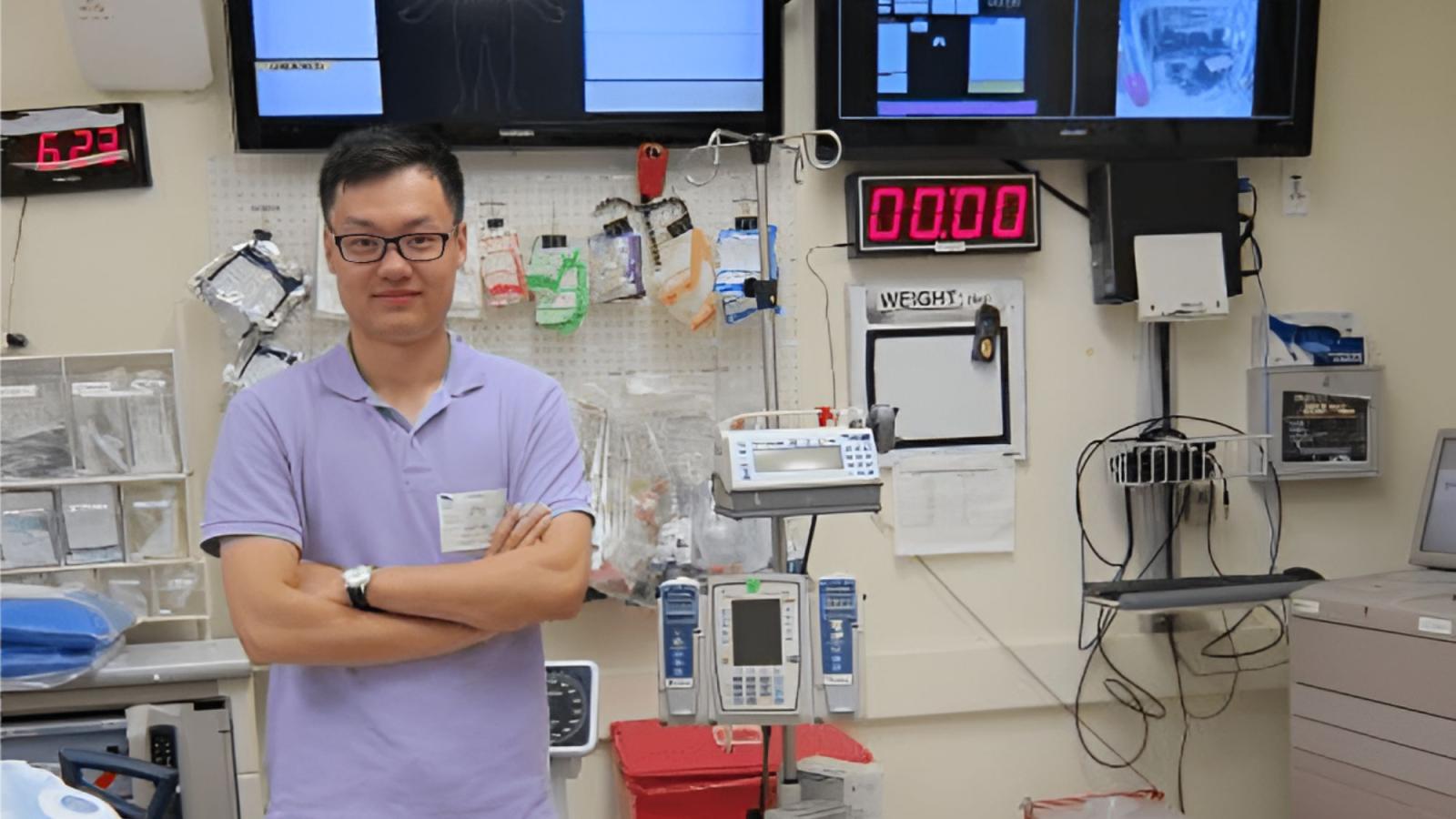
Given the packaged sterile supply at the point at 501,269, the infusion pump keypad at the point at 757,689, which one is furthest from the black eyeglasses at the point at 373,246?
the packaged sterile supply at the point at 501,269

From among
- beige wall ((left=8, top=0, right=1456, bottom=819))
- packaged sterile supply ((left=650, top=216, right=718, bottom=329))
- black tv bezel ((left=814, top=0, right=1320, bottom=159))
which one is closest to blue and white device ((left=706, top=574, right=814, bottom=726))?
beige wall ((left=8, top=0, right=1456, bottom=819))

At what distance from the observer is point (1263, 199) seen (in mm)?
3258

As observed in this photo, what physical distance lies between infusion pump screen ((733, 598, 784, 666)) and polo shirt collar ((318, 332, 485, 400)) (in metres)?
0.80

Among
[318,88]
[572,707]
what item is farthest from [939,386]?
[318,88]

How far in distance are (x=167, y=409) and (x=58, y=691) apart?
616 mm

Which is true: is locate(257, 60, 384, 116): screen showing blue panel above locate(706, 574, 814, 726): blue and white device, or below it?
above

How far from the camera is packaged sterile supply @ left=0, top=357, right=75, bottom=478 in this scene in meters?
2.65

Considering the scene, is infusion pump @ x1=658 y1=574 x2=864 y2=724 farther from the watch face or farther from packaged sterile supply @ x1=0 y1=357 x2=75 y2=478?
packaged sterile supply @ x1=0 y1=357 x2=75 y2=478

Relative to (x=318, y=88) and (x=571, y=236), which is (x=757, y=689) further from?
(x=318, y=88)

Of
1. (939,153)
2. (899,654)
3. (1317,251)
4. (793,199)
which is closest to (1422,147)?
(1317,251)

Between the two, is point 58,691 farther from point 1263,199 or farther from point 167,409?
point 1263,199

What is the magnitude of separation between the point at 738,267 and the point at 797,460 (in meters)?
0.74

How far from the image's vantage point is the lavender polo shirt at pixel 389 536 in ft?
5.14

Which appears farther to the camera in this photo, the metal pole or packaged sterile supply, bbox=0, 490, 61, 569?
packaged sterile supply, bbox=0, 490, 61, 569
